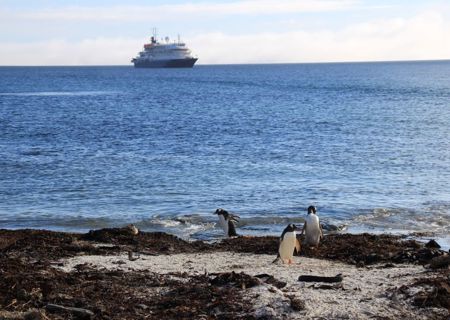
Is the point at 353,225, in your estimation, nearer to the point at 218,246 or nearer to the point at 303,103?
the point at 218,246

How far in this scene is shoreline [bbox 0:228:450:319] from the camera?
1098 centimetres

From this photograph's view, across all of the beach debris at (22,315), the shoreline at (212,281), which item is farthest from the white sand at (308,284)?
the beach debris at (22,315)

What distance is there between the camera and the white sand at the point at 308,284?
10.9 metres

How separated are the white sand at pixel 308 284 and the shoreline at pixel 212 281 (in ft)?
0.05

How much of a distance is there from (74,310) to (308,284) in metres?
3.74

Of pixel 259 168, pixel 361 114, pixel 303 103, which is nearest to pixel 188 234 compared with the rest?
pixel 259 168

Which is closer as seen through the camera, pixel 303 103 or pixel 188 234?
pixel 188 234

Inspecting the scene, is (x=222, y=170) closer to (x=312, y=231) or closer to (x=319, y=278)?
(x=312, y=231)

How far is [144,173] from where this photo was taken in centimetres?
3216

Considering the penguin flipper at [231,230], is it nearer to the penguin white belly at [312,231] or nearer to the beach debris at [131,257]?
the penguin white belly at [312,231]

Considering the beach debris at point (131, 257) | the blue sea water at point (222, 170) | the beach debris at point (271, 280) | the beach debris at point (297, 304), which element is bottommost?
the blue sea water at point (222, 170)

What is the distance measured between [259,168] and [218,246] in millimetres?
16715

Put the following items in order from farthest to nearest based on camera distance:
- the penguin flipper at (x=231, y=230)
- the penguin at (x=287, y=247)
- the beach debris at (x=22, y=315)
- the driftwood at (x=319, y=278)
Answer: the penguin flipper at (x=231, y=230) → the penguin at (x=287, y=247) → the driftwood at (x=319, y=278) → the beach debris at (x=22, y=315)

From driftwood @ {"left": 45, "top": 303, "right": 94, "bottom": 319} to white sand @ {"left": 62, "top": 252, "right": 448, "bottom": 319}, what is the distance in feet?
7.65
